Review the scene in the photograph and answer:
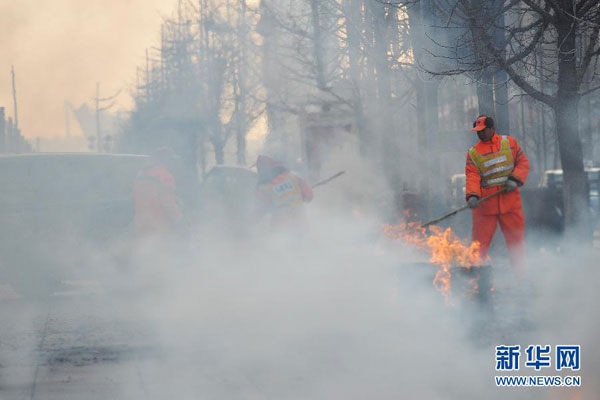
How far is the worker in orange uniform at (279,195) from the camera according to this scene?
9.45 metres

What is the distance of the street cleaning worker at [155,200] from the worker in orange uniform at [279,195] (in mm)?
1069

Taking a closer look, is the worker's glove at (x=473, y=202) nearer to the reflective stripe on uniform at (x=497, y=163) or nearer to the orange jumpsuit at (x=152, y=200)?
the reflective stripe on uniform at (x=497, y=163)

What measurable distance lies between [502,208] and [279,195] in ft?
8.08

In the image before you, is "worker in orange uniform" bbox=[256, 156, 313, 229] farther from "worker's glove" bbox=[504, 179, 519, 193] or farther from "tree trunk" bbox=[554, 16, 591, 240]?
"tree trunk" bbox=[554, 16, 591, 240]

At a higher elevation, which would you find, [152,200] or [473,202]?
[152,200]

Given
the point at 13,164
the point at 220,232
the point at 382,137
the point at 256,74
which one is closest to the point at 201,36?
the point at 256,74

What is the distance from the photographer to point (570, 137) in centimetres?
951

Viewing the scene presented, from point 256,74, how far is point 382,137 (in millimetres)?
13535

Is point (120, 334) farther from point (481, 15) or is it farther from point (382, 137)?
point (382, 137)

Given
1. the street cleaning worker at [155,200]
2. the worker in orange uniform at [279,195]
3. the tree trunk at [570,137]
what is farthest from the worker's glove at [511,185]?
the street cleaning worker at [155,200]

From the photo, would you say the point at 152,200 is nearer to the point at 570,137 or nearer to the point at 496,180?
the point at 496,180

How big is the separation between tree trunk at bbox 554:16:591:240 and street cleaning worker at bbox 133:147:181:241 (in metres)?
4.31

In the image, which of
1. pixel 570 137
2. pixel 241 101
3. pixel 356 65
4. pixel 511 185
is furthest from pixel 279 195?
pixel 241 101

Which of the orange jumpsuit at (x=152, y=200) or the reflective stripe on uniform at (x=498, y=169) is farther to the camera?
the orange jumpsuit at (x=152, y=200)
